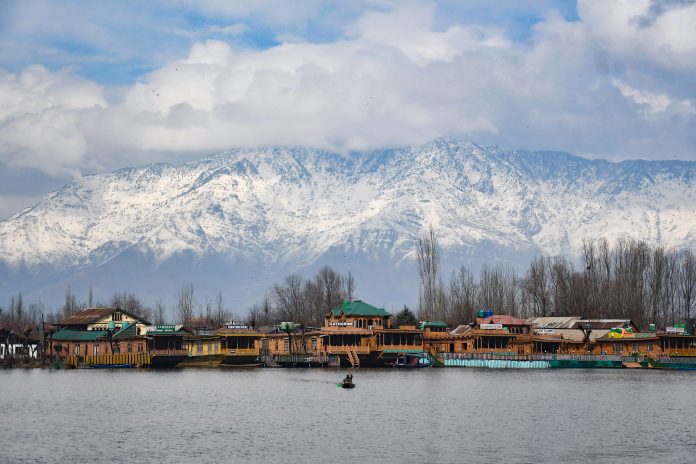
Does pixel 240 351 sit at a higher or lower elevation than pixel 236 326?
lower

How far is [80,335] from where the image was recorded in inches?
6639

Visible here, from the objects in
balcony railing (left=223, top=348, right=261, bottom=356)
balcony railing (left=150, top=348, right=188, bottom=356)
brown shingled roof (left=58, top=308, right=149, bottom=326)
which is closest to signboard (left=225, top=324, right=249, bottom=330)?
balcony railing (left=223, top=348, right=261, bottom=356)

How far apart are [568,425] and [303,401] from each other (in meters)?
26.8

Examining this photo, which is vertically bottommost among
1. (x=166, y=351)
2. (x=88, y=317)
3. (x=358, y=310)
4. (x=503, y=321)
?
(x=166, y=351)

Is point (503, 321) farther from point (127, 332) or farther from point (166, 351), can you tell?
point (127, 332)

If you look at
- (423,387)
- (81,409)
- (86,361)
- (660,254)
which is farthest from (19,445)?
(660,254)

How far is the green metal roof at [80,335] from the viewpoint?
168m

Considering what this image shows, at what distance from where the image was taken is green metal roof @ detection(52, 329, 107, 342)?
168m

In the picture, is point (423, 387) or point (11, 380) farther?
point (11, 380)

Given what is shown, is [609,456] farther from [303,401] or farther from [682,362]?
[682,362]

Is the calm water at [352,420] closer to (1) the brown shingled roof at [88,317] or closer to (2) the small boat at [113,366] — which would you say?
(2) the small boat at [113,366]

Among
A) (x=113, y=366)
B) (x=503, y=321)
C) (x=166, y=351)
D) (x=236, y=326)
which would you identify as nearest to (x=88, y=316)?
(x=113, y=366)

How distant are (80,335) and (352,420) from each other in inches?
3692

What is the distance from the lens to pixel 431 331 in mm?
169000
